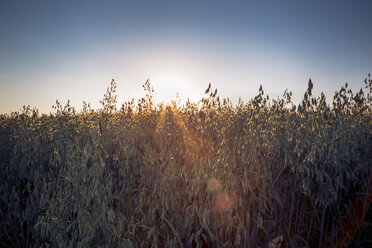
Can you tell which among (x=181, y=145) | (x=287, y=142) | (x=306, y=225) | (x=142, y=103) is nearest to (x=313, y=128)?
(x=287, y=142)

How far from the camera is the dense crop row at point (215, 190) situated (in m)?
2.25

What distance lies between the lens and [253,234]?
2230 millimetres

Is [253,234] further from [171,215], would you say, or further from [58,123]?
[58,123]

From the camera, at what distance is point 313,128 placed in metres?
2.48

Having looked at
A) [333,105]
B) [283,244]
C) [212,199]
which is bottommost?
[283,244]

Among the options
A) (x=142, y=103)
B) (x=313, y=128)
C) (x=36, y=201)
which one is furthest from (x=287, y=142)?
(x=36, y=201)

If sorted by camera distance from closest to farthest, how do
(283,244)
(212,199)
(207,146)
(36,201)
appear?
(212,199) → (283,244) → (207,146) → (36,201)

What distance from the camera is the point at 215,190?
7.18 ft

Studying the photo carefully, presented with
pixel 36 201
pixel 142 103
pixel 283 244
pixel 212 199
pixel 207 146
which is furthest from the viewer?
pixel 142 103

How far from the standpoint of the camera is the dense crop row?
2.25 meters

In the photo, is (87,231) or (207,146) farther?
(207,146)

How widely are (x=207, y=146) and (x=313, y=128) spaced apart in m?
1.28

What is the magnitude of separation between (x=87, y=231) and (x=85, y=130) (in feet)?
6.77

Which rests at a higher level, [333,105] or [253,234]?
[333,105]
